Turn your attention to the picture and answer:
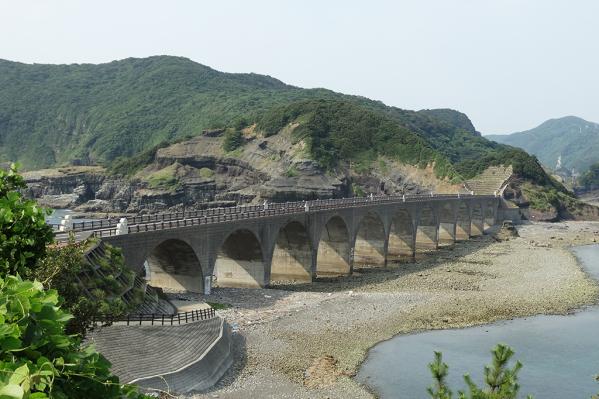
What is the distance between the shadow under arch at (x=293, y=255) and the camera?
59.5 m

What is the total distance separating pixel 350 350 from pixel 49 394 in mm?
32327

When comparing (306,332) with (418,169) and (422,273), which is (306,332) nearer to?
(422,273)

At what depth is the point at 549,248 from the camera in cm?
8906

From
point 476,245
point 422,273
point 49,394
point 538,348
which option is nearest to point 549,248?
point 476,245

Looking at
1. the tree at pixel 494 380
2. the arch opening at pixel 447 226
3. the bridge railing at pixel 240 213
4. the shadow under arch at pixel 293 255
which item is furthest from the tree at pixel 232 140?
the tree at pixel 494 380

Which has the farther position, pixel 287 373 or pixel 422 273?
pixel 422 273

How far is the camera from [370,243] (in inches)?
2965

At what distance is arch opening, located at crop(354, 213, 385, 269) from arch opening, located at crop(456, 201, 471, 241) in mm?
36246

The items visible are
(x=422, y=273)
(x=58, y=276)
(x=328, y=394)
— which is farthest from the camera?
(x=422, y=273)

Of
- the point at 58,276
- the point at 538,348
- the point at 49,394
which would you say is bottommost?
the point at 538,348

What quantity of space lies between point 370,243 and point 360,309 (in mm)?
31067

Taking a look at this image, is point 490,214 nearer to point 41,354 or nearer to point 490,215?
point 490,215

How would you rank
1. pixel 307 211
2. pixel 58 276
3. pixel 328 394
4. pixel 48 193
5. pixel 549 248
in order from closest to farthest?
pixel 58 276 < pixel 328 394 < pixel 307 211 < pixel 549 248 < pixel 48 193

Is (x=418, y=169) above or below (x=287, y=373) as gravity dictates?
above
